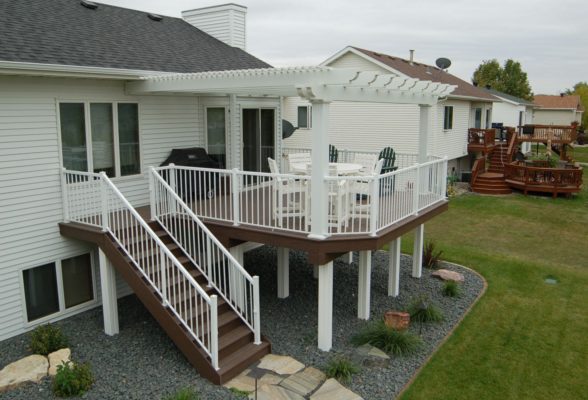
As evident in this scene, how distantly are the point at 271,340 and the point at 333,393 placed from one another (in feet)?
6.16

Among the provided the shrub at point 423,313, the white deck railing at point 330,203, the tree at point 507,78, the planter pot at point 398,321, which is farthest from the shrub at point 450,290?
the tree at point 507,78

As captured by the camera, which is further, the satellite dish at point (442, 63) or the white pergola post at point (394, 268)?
the satellite dish at point (442, 63)

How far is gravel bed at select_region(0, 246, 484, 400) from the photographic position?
6855 millimetres

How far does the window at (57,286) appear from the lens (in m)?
8.55

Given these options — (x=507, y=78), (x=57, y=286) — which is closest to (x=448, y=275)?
(x=57, y=286)

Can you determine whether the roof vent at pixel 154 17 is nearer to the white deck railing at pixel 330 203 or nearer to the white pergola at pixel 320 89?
the white pergola at pixel 320 89

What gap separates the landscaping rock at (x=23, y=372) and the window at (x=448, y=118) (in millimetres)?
20161

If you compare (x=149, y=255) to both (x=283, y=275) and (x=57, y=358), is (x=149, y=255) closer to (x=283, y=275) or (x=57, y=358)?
(x=57, y=358)

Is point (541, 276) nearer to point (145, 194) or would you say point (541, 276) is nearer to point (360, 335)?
point (360, 335)

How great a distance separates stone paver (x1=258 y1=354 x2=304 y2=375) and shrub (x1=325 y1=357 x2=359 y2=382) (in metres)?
0.47

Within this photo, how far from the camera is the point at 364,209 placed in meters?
9.12

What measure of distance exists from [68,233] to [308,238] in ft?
13.9

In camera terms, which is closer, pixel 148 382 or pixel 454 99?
pixel 148 382

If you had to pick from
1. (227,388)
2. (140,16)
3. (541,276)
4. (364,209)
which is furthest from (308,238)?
(140,16)
